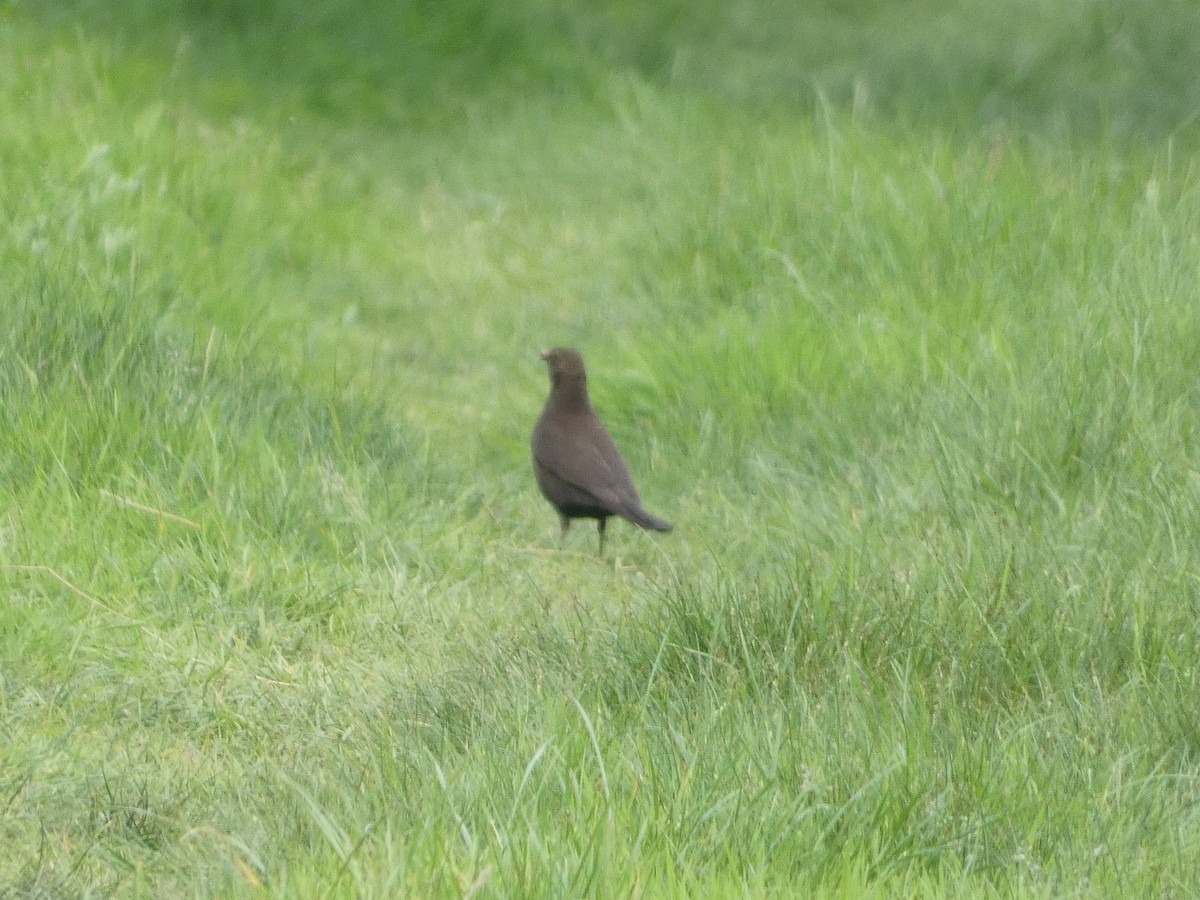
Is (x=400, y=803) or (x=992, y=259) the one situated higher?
(x=992, y=259)

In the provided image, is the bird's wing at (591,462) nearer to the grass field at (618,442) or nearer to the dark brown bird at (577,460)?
the dark brown bird at (577,460)

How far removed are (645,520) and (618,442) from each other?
106 cm

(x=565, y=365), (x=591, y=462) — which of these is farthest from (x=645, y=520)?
(x=565, y=365)

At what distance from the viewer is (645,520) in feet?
15.0

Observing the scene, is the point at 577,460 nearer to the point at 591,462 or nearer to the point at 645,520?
the point at 591,462

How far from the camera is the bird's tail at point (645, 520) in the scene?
4.53 metres

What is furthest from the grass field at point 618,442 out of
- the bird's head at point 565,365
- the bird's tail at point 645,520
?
the bird's head at point 565,365

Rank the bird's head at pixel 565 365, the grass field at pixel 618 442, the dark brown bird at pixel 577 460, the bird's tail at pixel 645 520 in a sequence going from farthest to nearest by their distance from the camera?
the bird's head at pixel 565 365 → the dark brown bird at pixel 577 460 → the bird's tail at pixel 645 520 → the grass field at pixel 618 442

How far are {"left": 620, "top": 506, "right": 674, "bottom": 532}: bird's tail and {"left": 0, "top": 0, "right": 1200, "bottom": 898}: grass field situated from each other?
0.49 feet

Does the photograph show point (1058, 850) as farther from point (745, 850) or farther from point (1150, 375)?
point (1150, 375)

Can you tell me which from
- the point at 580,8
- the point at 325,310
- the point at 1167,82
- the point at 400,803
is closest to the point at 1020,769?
the point at 400,803

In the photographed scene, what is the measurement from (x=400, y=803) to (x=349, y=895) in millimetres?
361

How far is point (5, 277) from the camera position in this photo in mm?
4723

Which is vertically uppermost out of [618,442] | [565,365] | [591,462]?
[565,365]
